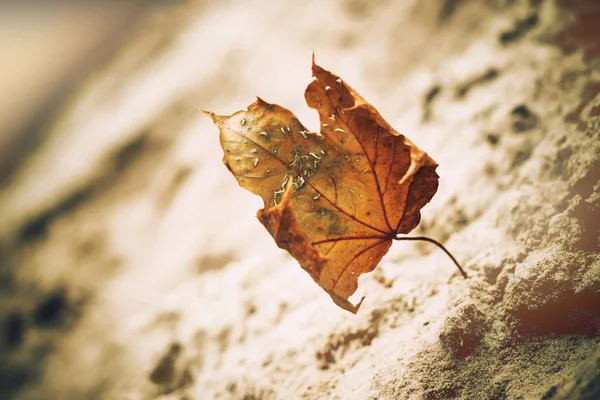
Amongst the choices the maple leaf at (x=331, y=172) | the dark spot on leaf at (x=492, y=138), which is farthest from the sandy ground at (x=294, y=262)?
the maple leaf at (x=331, y=172)

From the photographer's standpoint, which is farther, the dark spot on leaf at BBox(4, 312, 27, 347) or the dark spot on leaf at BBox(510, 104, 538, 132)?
the dark spot on leaf at BBox(4, 312, 27, 347)

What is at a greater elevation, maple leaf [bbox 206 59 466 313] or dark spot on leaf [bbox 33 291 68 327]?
dark spot on leaf [bbox 33 291 68 327]

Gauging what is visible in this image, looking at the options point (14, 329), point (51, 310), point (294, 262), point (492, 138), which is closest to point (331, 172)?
point (294, 262)

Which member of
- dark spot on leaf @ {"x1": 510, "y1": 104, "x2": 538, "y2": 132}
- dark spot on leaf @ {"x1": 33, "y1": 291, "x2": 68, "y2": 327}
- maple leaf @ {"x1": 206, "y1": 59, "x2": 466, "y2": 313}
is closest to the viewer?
maple leaf @ {"x1": 206, "y1": 59, "x2": 466, "y2": 313}

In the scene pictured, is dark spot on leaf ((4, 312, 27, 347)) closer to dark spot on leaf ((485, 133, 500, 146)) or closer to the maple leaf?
the maple leaf

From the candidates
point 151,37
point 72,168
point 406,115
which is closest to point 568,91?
point 406,115

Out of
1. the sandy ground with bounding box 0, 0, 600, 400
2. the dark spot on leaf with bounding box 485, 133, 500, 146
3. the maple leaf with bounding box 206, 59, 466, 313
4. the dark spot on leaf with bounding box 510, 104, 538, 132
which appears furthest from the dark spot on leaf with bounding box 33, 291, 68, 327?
the dark spot on leaf with bounding box 510, 104, 538, 132
